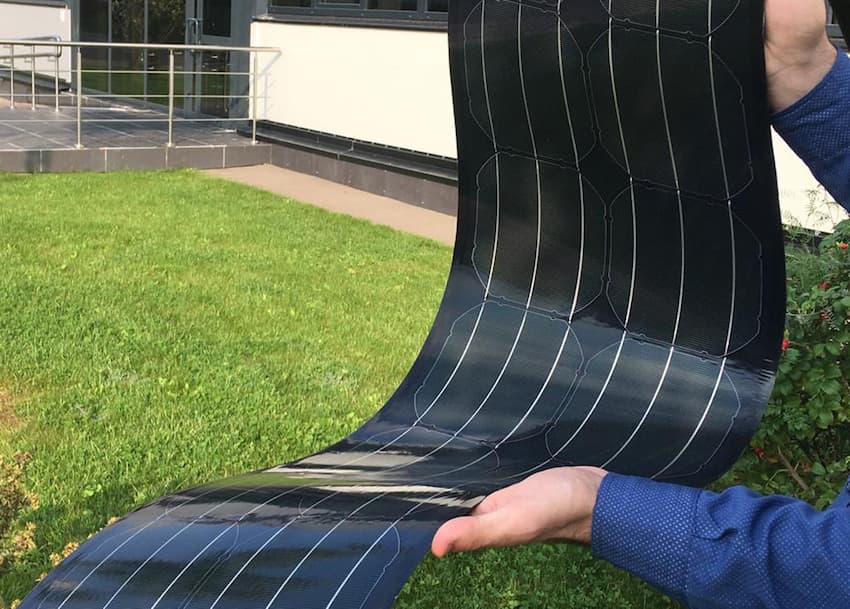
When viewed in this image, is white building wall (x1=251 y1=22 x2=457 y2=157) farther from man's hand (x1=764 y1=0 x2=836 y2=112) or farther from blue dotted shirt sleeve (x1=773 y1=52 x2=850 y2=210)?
blue dotted shirt sleeve (x1=773 y1=52 x2=850 y2=210)

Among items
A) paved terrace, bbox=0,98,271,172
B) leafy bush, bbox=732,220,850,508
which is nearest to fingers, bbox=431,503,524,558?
leafy bush, bbox=732,220,850,508

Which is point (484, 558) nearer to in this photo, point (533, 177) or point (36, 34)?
point (533, 177)

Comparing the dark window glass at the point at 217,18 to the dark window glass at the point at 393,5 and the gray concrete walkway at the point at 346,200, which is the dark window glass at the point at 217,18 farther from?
the dark window glass at the point at 393,5

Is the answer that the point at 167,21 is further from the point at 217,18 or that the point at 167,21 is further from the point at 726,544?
the point at 726,544

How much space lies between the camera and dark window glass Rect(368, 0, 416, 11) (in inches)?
380

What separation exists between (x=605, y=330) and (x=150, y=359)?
3.34 m

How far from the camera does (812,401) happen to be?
2828 mm

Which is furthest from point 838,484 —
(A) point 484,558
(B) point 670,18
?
(B) point 670,18

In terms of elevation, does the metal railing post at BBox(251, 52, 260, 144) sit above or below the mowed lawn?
above

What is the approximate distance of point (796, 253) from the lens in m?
3.49

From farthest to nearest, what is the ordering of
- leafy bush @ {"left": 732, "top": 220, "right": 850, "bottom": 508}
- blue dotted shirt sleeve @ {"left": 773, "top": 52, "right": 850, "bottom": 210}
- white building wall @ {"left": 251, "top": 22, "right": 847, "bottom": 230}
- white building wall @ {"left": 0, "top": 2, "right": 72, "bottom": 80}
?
1. white building wall @ {"left": 0, "top": 2, "right": 72, "bottom": 80}
2. white building wall @ {"left": 251, "top": 22, "right": 847, "bottom": 230}
3. leafy bush @ {"left": 732, "top": 220, "right": 850, "bottom": 508}
4. blue dotted shirt sleeve @ {"left": 773, "top": 52, "right": 850, "bottom": 210}

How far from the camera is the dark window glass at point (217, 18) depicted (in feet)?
45.9

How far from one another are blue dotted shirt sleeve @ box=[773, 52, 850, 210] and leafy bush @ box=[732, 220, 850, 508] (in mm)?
1423

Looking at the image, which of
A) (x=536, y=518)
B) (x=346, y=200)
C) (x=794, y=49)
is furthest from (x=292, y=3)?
(x=536, y=518)
